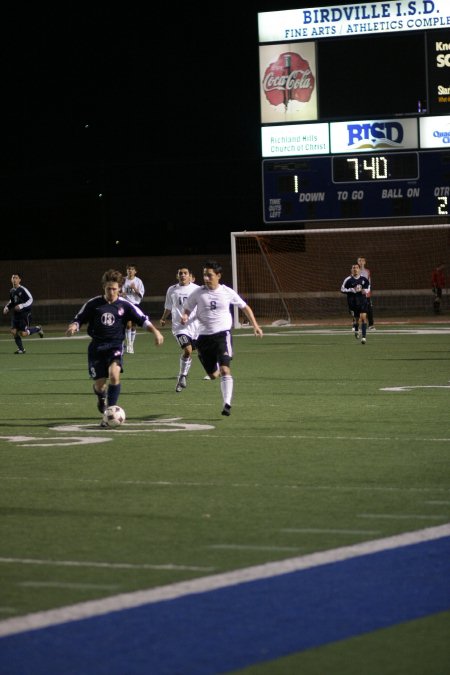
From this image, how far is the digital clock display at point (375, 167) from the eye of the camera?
109ft

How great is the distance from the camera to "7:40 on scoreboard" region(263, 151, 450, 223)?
3331cm

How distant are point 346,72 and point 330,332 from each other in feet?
24.4

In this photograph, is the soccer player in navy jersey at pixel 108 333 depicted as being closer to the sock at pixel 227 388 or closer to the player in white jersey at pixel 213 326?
the sock at pixel 227 388

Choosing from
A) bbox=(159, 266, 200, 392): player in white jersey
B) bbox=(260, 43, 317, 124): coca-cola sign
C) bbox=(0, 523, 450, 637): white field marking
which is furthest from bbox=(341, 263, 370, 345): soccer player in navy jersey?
bbox=(0, 523, 450, 637): white field marking

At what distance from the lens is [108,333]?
14.9m

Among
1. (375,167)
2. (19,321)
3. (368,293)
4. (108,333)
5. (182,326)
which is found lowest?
(19,321)

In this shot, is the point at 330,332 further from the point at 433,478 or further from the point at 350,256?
the point at 433,478

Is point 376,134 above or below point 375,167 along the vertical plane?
above

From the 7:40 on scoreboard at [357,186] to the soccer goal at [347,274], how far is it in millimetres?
10053

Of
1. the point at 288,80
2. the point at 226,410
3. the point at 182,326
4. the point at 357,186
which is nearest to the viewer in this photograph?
the point at 226,410

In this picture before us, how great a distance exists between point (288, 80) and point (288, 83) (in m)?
0.08

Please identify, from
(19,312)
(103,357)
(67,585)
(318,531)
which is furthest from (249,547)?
(19,312)

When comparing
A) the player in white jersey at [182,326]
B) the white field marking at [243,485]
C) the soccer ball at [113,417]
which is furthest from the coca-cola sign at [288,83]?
the white field marking at [243,485]

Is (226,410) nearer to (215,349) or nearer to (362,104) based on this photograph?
(215,349)
